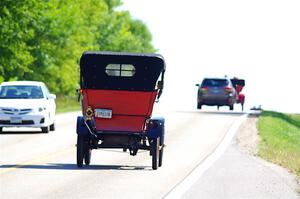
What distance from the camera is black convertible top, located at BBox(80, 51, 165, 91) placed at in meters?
20.3

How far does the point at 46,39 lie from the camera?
7375 centimetres

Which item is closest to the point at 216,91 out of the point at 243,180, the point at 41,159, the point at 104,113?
the point at 41,159

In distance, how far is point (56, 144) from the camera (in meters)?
26.9

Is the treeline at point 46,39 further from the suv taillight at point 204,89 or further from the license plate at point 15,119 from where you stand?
the license plate at point 15,119

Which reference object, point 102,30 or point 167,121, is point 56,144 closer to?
point 167,121

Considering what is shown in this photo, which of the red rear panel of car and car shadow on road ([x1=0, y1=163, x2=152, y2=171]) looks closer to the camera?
car shadow on road ([x1=0, y1=163, x2=152, y2=171])

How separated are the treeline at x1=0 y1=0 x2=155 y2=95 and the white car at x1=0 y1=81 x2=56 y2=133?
1080 inches

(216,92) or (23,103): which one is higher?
(23,103)

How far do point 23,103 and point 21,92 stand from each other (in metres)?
1.24

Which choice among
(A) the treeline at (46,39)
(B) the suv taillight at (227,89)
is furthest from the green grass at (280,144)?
(A) the treeline at (46,39)

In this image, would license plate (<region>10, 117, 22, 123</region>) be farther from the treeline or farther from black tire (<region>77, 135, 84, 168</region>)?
the treeline

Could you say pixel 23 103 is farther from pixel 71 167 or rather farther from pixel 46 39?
pixel 46 39

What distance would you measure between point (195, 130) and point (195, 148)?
8.40 metres

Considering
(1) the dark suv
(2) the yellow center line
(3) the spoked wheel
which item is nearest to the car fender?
(3) the spoked wheel
